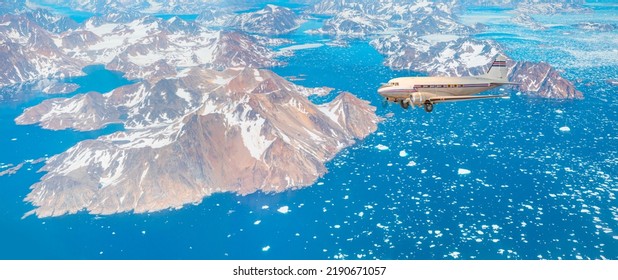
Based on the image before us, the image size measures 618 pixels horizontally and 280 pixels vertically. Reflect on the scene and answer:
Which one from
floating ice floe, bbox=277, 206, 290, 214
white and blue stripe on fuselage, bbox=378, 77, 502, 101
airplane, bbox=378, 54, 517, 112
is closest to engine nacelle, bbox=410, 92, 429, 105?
airplane, bbox=378, 54, 517, 112

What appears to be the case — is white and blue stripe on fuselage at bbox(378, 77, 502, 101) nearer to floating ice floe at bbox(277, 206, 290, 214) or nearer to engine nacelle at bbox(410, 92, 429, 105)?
engine nacelle at bbox(410, 92, 429, 105)

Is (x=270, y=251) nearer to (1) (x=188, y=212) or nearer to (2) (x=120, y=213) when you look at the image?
(1) (x=188, y=212)

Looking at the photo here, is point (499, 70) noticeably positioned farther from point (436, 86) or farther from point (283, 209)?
point (283, 209)

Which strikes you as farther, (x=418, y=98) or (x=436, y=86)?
(x=436, y=86)

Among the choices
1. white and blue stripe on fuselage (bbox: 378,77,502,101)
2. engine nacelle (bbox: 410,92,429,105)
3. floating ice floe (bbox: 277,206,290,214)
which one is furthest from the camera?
floating ice floe (bbox: 277,206,290,214)

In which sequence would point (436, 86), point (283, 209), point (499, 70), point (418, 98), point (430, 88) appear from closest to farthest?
point (418, 98)
point (430, 88)
point (436, 86)
point (499, 70)
point (283, 209)

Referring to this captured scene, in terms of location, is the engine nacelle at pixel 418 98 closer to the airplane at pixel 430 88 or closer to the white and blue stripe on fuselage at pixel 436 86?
the airplane at pixel 430 88

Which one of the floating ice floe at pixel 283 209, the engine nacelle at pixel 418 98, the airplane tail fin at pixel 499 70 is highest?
the airplane tail fin at pixel 499 70

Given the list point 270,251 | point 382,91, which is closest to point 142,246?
point 270,251

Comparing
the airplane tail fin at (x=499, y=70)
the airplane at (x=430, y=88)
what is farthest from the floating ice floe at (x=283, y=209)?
the airplane tail fin at (x=499, y=70)

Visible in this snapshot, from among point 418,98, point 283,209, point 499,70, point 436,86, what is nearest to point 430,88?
point 436,86
